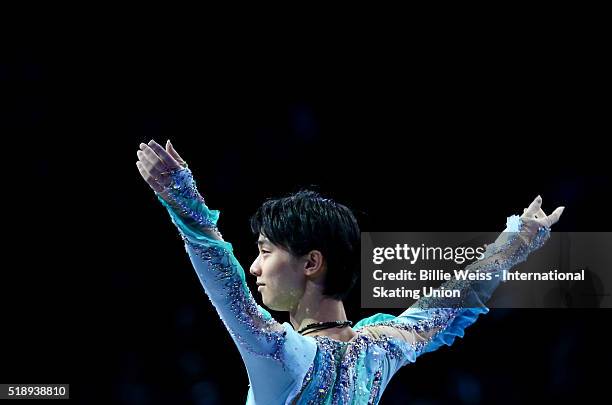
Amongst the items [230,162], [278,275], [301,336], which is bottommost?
[301,336]

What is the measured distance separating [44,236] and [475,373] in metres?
1.37

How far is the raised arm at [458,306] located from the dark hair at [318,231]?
17 cm

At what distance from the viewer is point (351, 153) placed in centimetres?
268

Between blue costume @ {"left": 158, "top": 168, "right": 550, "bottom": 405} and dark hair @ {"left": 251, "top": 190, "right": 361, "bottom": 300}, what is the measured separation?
0.13 metres

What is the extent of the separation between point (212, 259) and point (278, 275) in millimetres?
260

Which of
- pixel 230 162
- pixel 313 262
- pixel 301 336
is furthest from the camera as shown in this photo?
pixel 230 162

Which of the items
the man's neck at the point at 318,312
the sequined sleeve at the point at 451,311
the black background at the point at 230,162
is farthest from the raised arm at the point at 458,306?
the black background at the point at 230,162

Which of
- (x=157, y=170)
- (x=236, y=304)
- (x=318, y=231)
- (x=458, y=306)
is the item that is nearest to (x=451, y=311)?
(x=458, y=306)

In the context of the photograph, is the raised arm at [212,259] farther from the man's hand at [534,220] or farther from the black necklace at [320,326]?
the man's hand at [534,220]

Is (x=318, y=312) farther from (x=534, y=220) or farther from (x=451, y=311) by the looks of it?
(x=534, y=220)

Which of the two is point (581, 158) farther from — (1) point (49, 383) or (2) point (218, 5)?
(1) point (49, 383)

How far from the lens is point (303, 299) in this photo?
69.7 inches

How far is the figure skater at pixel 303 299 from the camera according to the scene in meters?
1.52

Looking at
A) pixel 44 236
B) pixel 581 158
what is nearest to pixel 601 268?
pixel 581 158
